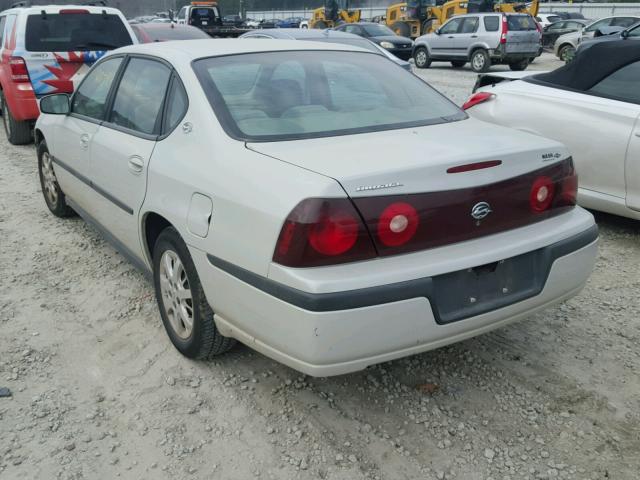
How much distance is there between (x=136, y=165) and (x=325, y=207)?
4.75ft

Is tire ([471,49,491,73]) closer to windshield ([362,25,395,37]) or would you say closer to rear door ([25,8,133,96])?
windshield ([362,25,395,37])

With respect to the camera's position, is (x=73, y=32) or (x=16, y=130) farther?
(x=16, y=130)

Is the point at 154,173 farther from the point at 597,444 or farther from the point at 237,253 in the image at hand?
the point at 597,444

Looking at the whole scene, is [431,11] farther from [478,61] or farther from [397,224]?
[397,224]

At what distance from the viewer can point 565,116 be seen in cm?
510

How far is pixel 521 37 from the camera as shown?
60.6 ft

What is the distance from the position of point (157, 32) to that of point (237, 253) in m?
10.5

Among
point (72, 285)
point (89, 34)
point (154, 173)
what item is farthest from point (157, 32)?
point (154, 173)

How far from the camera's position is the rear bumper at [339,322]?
2270 millimetres

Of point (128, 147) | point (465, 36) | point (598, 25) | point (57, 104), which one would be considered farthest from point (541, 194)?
point (598, 25)

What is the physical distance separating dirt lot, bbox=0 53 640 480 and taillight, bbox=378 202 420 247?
88cm

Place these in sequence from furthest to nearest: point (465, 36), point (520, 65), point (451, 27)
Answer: point (451, 27) → point (465, 36) → point (520, 65)

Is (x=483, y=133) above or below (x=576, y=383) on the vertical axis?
above

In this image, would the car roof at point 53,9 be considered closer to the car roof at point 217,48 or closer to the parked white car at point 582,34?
the car roof at point 217,48
